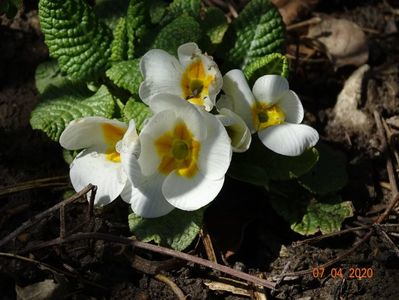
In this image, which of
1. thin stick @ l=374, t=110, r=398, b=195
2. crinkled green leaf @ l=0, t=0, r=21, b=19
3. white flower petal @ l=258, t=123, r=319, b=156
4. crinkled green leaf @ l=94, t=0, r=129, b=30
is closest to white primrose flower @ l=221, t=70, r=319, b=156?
white flower petal @ l=258, t=123, r=319, b=156

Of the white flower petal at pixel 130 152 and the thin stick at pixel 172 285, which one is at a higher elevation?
the white flower petal at pixel 130 152

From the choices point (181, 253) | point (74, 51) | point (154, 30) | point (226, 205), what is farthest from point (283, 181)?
point (74, 51)

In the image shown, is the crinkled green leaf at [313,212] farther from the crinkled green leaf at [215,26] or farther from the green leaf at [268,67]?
the crinkled green leaf at [215,26]

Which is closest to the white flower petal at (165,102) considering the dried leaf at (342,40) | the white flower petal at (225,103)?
the white flower petal at (225,103)

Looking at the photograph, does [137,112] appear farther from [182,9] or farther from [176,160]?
[182,9]

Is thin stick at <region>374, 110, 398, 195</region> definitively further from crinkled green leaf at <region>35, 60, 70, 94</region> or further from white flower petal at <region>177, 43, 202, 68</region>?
Result: crinkled green leaf at <region>35, 60, 70, 94</region>

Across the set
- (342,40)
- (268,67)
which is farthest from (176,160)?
(342,40)

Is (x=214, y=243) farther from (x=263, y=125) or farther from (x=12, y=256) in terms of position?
(x=12, y=256)
